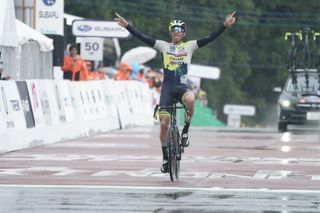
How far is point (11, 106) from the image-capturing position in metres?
23.5

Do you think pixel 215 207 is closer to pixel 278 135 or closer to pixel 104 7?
pixel 278 135

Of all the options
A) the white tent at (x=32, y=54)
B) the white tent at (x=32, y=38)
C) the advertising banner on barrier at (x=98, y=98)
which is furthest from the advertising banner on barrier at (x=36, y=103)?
the advertising banner on barrier at (x=98, y=98)

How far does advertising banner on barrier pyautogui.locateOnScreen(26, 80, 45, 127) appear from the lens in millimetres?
25266

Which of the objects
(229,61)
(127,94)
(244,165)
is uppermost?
(244,165)

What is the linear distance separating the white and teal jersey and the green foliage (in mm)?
50820

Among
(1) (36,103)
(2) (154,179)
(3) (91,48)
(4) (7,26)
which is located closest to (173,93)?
(2) (154,179)

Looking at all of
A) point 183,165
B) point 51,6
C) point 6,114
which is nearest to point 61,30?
point 51,6

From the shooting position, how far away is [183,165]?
64.3 feet

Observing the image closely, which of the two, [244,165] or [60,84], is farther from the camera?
[60,84]

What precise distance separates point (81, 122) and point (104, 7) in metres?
39.9

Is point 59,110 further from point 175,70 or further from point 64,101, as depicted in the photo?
point 175,70

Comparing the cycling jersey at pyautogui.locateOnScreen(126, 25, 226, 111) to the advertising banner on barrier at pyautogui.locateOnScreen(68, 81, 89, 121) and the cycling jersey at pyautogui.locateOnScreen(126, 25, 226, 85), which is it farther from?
the advertising banner on barrier at pyautogui.locateOnScreen(68, 81, 89, 121)

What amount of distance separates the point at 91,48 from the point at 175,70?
2347 centimetres

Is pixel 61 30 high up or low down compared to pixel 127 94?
up
